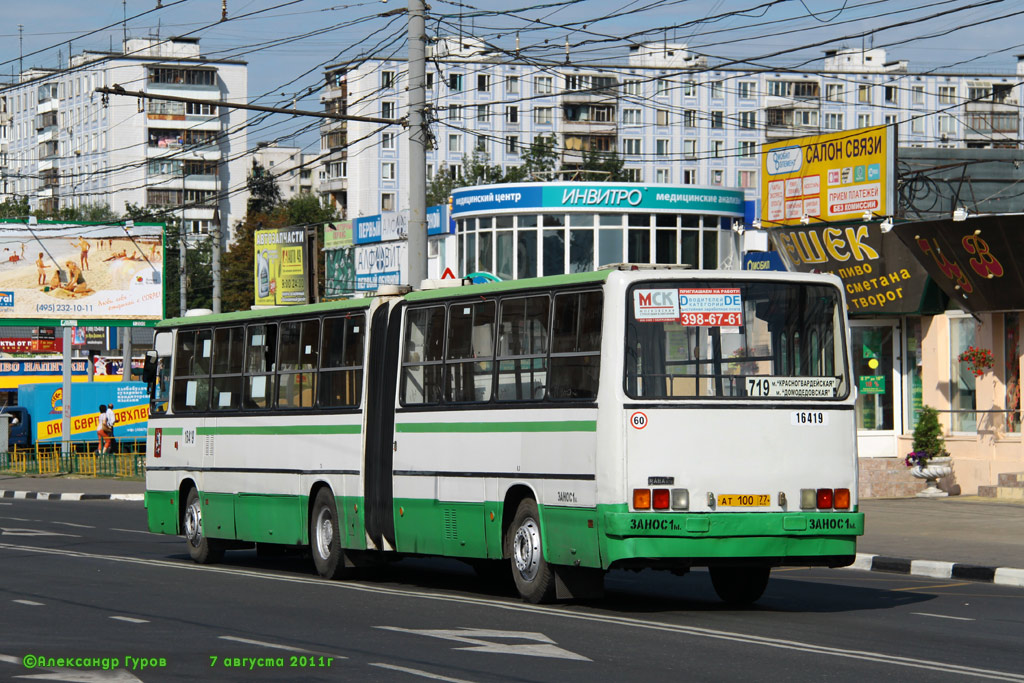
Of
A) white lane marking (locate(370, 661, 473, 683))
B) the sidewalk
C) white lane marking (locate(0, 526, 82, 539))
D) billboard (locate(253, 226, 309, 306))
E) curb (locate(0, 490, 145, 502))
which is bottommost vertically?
curb (locate(0, 490, 145, 502))

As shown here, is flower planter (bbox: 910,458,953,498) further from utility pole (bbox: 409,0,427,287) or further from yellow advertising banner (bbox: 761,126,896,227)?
utility pole (bbox: 409,0,427,287)

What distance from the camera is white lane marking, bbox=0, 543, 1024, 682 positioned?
423 inches

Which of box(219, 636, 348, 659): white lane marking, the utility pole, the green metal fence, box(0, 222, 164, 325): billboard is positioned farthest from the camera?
box(0, 222, 164, 325): billboard

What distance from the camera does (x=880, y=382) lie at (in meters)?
32.1

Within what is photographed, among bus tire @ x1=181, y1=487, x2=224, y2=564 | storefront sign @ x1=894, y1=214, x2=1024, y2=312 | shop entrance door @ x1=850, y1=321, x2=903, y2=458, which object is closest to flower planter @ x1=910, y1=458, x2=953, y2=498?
shop entrance door @ x1=850, y1=321, x2=903, y2=458

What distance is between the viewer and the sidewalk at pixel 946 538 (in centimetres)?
1853

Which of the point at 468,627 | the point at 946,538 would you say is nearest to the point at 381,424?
the point at 468,627

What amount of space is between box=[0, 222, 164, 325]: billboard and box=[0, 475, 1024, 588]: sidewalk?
3066cm

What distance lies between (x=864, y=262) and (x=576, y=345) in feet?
61.1

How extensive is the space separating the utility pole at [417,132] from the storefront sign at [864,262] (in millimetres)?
9497

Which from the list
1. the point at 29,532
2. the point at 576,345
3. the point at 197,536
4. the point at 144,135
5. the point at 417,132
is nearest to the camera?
the point at 576,345

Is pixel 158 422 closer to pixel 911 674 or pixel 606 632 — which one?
pixel 606 632

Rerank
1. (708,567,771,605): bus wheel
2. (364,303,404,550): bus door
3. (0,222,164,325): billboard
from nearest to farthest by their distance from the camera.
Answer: (708,567,771,605): bus wheel → (364,303,404,550): bus door → (0,222,164,325): billboard

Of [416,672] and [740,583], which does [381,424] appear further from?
[416,672]
